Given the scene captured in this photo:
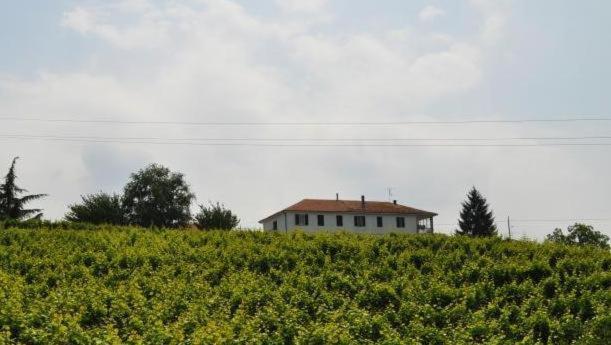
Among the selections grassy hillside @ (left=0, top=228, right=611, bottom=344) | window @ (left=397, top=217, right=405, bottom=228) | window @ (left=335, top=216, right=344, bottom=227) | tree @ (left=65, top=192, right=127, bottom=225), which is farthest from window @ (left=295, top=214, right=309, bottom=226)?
grassy hillside @ (left=0, top=228, right=611, bottom=344)

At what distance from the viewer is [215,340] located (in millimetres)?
15055

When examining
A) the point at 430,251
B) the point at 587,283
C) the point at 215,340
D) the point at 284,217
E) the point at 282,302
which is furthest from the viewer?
the point at 284,217

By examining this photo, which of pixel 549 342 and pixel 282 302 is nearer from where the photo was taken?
pixel 549 342

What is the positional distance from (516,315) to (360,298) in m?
4.69

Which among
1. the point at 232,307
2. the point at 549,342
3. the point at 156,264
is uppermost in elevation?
the point at 156,264

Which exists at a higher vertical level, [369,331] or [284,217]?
[284,217]

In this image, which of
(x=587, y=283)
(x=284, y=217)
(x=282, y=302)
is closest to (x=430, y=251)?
(x=587, y=283)

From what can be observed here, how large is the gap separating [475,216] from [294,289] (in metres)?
59.1

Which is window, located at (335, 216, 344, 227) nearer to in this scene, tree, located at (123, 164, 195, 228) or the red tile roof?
the red tile roof

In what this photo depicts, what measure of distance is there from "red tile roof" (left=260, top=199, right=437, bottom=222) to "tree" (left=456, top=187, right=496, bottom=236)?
710cm

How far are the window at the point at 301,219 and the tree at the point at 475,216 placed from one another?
59.5 ft

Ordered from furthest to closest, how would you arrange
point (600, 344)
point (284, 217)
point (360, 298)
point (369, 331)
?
point (284, 217) < point (360, 298) < point (369, 331) < point (600, 344)

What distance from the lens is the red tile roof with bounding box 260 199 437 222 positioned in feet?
→ 261

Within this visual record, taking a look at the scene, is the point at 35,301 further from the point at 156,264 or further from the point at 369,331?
the point at 369,331
